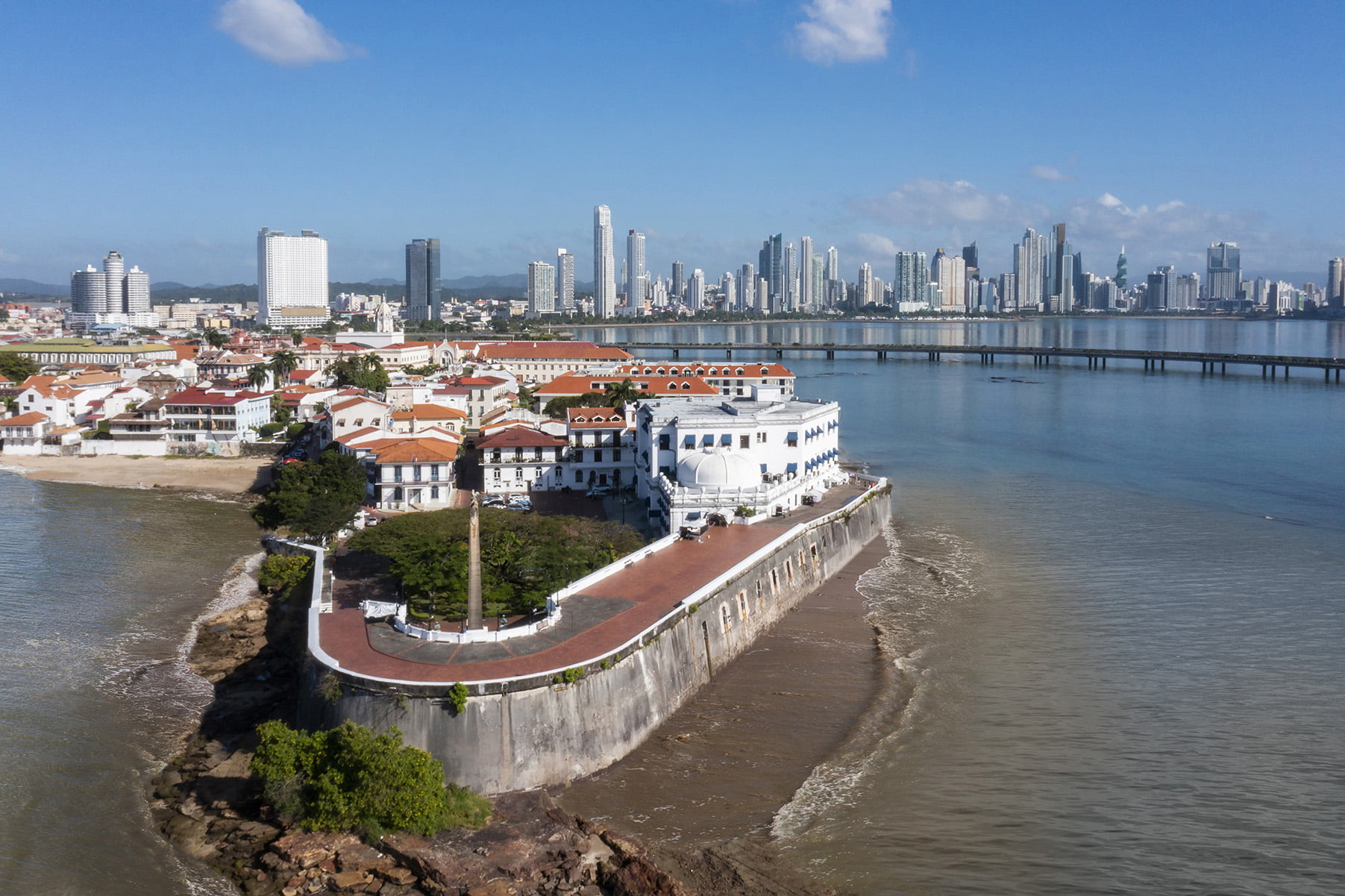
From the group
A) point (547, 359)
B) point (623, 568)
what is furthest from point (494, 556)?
point (547, 359)

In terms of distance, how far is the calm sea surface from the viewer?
51.1 ft

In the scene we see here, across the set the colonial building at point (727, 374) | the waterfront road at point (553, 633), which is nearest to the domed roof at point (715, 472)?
the waterfront road at point (553, 633)

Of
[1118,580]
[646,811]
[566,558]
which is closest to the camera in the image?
[646,811]

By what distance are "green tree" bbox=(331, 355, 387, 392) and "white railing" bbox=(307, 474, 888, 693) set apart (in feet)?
118

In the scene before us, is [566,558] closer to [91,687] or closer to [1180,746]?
[91,687]

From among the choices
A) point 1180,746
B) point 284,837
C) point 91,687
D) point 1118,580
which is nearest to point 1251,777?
point 1180,746

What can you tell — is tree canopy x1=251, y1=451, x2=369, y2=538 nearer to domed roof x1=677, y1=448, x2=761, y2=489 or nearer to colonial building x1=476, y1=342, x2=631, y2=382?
domed roof x1=677, y1=448, x2=761, y2=489

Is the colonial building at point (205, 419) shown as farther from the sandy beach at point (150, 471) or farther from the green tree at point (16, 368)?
the green tree at point (16, 368)

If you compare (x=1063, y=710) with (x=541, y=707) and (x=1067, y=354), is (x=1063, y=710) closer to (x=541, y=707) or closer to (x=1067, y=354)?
(x=541, y=707)

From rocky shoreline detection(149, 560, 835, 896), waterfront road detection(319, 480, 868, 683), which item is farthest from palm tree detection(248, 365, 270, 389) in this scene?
rocky shoreline detection(149, 560, 835, 896)

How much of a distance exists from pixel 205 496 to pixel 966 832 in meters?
36.1

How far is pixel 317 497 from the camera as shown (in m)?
33.4

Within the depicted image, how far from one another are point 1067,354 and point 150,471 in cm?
9398

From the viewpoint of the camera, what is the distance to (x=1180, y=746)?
1875 centimetres
